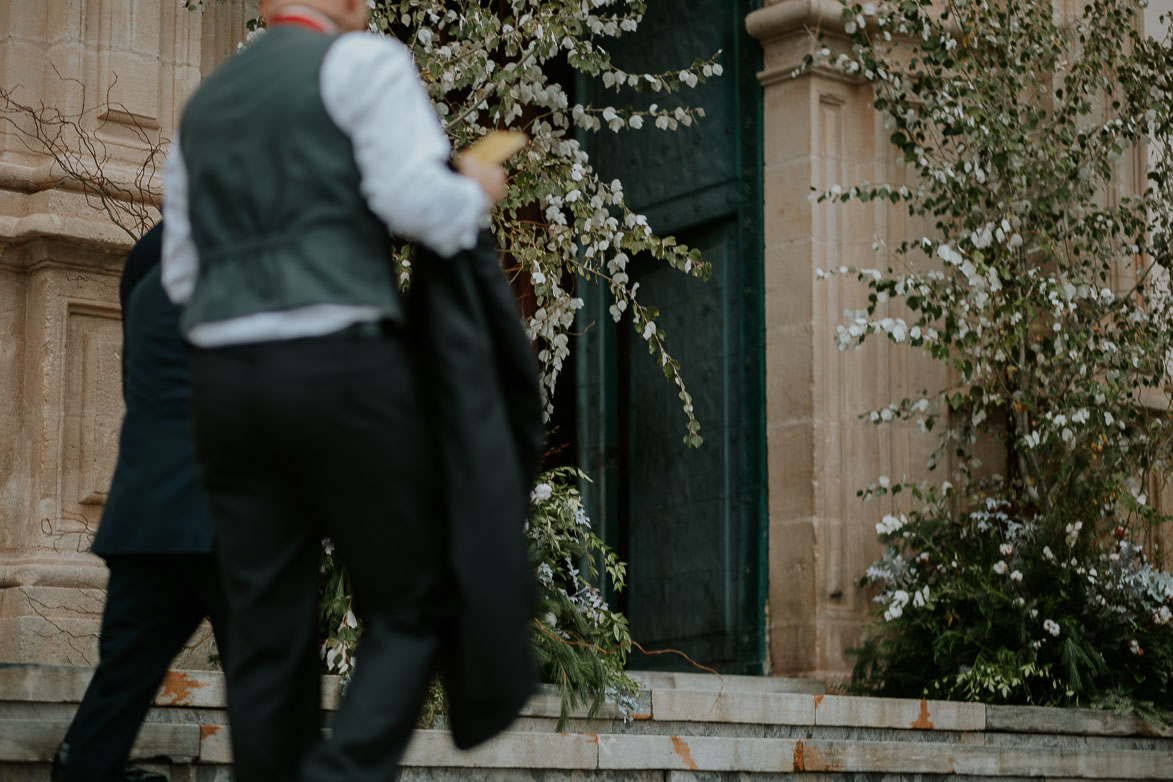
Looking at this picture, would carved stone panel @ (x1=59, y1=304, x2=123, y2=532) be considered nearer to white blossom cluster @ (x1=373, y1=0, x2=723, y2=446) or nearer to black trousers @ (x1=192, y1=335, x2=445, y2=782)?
white blossom cluster @ (x1=373, y1=0, x2=723, y2=446)

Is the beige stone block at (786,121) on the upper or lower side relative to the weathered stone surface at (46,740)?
upper

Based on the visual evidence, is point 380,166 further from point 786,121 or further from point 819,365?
point 786,121

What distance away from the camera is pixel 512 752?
4.91 metres

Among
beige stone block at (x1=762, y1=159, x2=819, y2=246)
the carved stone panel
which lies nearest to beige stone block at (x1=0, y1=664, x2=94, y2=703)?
the carved stone panel

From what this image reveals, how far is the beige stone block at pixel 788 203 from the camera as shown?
25.7ft

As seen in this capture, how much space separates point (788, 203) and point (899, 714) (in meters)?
2.67

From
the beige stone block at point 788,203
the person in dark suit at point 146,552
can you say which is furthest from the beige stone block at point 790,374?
the person in dark suit at point 146,552

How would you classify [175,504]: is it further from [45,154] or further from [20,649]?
[45,154]

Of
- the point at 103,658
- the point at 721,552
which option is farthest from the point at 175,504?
the point at 721,552

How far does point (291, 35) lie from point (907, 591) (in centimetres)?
507

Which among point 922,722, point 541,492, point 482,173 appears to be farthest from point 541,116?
point 482,173

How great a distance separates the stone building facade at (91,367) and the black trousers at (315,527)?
3542 mm

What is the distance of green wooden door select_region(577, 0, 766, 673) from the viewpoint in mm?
8031

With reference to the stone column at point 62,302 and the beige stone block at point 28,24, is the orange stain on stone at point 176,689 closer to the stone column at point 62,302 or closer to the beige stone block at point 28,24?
the stone column at point 62,302
